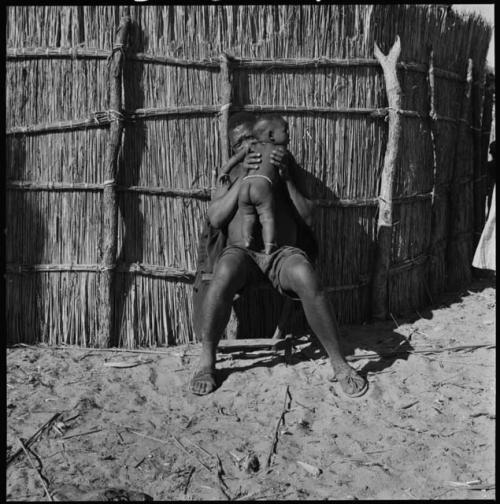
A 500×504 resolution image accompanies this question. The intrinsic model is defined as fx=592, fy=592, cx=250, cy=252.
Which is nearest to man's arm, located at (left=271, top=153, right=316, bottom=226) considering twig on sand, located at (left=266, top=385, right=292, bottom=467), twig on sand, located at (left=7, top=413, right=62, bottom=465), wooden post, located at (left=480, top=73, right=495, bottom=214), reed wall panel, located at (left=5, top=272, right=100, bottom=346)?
twig on sand, located at (left=266, top=385, right=292, bottom=467)

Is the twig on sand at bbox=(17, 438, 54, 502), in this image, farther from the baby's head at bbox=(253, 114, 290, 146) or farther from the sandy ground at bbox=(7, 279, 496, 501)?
the baby's head at bbox=(253, 114, 290, 146)

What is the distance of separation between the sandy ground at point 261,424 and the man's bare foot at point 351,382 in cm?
7

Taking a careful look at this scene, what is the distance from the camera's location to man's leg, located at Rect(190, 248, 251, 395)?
3.76 meters

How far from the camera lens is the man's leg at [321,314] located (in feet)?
12.1

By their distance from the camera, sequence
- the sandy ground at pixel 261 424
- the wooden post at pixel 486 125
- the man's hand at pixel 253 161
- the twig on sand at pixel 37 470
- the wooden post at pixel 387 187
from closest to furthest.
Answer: the twig on sand at pixel 37 470 < the sandy ground at pixel 261 424 < the man's hand at pixel 253 161 < the wooden post at pixel 387 187 < the wooden post at pixel 486 125

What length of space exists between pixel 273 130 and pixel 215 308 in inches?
50.3

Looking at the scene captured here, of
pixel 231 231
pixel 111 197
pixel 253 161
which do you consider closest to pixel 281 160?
pixel 253 161

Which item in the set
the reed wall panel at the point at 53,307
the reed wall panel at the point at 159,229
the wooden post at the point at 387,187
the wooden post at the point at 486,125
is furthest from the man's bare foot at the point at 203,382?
Answer: the wooden post at the point at 486,125

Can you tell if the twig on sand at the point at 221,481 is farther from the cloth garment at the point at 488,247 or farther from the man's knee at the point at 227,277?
the cloth garment at the point at 488,247

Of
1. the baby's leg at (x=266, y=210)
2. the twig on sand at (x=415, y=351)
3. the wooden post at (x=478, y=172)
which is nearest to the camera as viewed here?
the baby's leg at (x=266, y=210)

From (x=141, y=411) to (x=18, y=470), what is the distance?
2.70 ft

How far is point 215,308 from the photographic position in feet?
12.4

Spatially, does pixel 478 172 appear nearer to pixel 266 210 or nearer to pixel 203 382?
pixel 266 210

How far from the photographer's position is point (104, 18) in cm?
425
